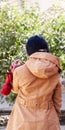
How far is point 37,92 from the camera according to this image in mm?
3031

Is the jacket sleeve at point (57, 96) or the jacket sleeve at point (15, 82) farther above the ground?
the jacket sleeve at point (15, 82)

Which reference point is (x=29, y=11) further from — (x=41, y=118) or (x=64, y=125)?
(x=41, y=118)

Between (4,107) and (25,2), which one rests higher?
(25,2)

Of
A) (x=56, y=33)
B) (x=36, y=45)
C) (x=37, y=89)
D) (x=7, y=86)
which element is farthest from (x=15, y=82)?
(x=56, y=33)

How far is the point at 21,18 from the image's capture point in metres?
5.15

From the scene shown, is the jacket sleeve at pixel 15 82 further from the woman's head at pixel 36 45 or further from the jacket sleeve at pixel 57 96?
the jacket sleeve at pixel 57 96

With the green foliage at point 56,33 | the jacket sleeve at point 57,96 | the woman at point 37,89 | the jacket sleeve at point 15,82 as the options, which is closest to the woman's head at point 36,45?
the woman at point 37,89

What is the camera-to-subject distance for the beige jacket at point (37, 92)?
9.92ft

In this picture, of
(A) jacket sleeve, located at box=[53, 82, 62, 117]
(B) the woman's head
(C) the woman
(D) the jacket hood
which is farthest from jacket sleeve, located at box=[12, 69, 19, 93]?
(A) jacket sleeve, located at box=[53, 82, 62, 117]

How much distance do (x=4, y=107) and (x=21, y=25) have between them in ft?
8.51

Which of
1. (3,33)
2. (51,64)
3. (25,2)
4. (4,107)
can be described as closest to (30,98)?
(51,64)

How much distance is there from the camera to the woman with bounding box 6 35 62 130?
3.02 meters

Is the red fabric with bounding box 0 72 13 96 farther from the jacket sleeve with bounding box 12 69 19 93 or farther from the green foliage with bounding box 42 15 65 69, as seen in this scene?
the green foliage with bounding box 42 15 65 69

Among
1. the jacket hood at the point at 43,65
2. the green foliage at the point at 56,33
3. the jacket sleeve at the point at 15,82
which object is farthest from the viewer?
the green foliage at the point at 56,33
